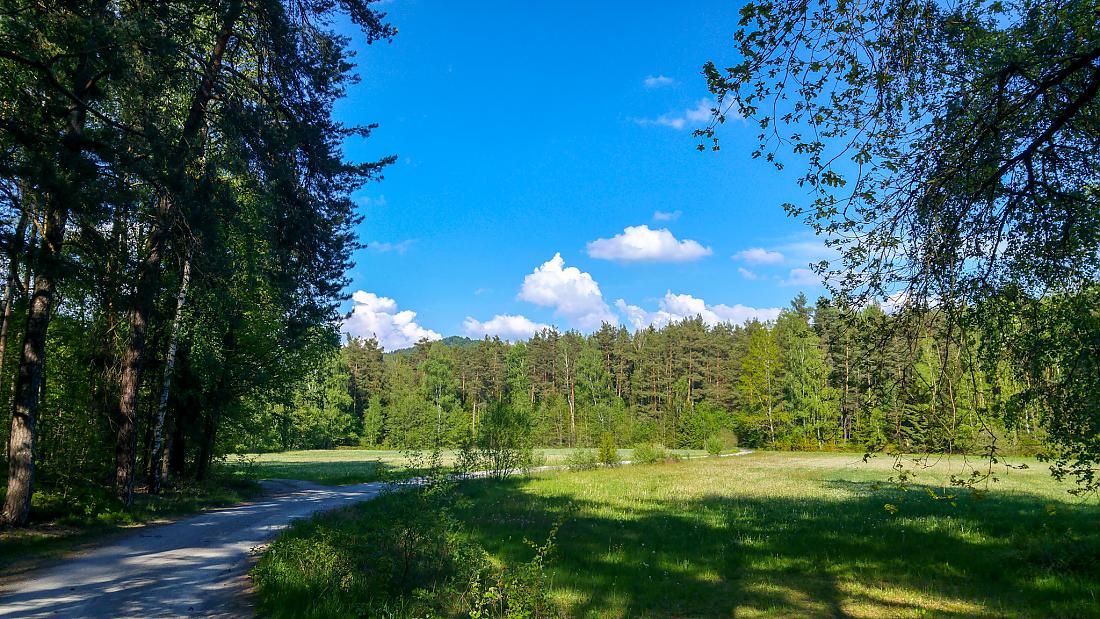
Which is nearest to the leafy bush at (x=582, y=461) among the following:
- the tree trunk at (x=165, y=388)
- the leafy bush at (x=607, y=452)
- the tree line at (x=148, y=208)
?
the leafy bush at (x=607, y=452)

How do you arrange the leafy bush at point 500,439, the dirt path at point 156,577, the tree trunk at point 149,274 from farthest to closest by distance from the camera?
the leafy bush at point 500,439 < the tree trunk at point 149,274 < the dirt path at point 156,577

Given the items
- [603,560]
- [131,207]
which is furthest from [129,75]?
[603,560]

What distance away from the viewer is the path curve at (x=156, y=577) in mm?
7004

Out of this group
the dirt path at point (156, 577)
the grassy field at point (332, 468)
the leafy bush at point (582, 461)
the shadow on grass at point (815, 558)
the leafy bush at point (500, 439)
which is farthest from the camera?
the leafy bush at point (582, 461)

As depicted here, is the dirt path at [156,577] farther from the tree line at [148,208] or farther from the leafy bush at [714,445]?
the leafy bush at [714,445]

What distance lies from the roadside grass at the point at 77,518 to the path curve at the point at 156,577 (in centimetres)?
57

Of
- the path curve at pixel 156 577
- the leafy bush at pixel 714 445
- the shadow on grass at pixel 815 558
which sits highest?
the path curve at pixel 156 577

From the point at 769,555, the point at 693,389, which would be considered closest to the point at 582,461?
the point at 769,555

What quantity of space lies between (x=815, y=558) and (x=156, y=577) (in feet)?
37.1

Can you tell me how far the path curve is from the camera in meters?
7.00

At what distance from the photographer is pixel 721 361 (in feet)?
263

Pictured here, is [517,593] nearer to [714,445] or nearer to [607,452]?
[607,452]

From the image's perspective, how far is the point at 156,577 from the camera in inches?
332

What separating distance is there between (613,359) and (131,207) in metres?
86.2
